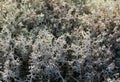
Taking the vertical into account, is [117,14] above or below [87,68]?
above

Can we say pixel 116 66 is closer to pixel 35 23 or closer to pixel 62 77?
pixel 62 77

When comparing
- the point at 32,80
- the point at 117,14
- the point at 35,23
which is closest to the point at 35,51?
the point at 32,80

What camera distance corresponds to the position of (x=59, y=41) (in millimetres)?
2957

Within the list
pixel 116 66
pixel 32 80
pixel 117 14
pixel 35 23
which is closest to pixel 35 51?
pixel 32 80

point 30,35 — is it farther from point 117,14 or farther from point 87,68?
point 117,14

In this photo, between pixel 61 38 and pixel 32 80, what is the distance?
59 cm

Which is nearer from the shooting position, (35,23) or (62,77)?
(62,77)

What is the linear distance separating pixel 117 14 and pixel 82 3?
476mm

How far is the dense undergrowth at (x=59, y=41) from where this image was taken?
9.34 ft

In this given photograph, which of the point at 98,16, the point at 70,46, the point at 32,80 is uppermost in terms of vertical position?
the point at 98,16

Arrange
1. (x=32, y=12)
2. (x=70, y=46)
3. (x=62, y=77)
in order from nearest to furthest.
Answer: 1. (x=62, y=77)
2. (x=70, y=46)
3. (x=32, y=12)

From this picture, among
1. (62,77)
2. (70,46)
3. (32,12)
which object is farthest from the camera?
(32,12)

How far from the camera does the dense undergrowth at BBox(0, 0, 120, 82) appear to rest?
9.34 ft

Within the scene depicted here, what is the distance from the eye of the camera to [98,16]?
326 centimetres
